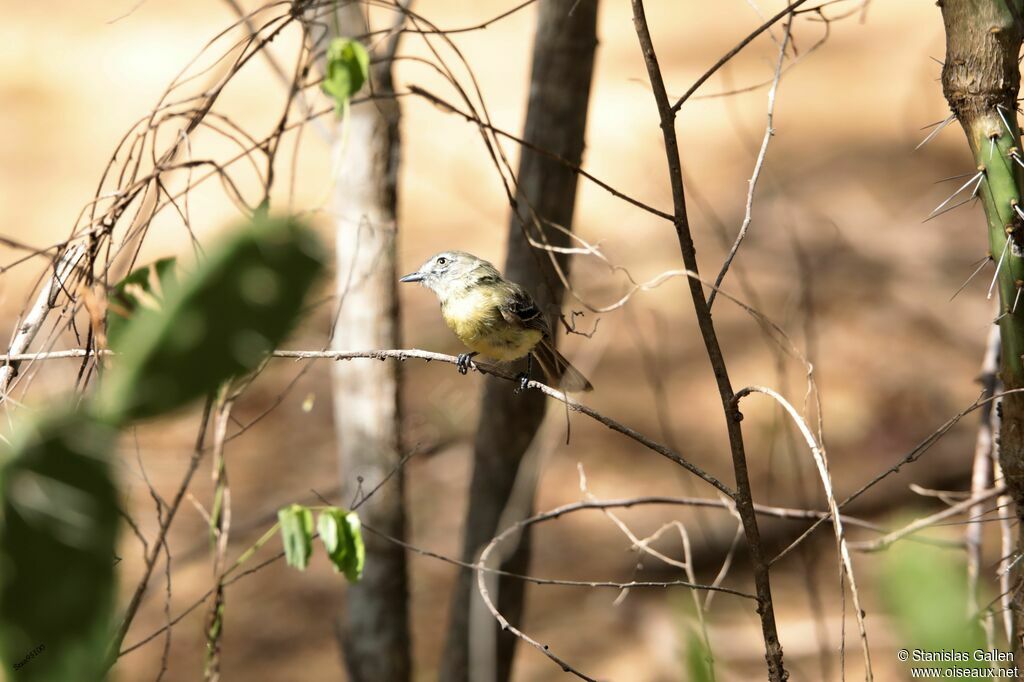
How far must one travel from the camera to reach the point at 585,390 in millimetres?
3773

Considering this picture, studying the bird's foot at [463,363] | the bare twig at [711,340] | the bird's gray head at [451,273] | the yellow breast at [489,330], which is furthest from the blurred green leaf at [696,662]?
→ the bird's gray head at [451,273]

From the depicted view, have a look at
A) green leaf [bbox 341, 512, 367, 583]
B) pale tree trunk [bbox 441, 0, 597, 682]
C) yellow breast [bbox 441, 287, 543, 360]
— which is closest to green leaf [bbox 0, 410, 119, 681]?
green leaf [bbox 341, 512, 367, 583]

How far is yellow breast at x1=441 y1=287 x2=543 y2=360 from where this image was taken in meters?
3.95

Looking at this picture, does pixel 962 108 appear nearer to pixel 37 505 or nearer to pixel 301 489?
pixel 37 505

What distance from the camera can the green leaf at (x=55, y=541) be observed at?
99 centimetres

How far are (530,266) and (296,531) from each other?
2218 millimetres

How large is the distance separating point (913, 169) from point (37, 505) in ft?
34.2

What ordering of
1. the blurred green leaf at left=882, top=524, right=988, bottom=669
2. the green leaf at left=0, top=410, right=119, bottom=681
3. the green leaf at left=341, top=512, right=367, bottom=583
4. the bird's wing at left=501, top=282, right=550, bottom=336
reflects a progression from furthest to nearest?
the bird's wing at left=501, top=282, right=550, bottom=336, the green leaf at left=341, top=512, right=367, bottom=583, the blurred green leaf at left=882, top=524, right=988, bottom=669, the green leaf at left=0, top=410, right=119, bottom=681

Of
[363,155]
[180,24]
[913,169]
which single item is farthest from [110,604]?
[180,24]

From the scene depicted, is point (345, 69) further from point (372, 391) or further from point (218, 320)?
point (372, 391)

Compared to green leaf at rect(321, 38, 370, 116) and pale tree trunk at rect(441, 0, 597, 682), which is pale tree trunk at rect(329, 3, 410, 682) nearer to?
pale tree trunk at rect(441, 0, 597, 682)

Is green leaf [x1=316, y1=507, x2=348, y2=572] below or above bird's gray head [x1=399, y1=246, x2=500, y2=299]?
below

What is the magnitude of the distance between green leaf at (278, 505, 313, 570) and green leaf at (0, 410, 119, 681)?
2.36 ft

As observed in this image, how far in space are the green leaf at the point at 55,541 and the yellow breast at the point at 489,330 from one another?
9.60 ft
